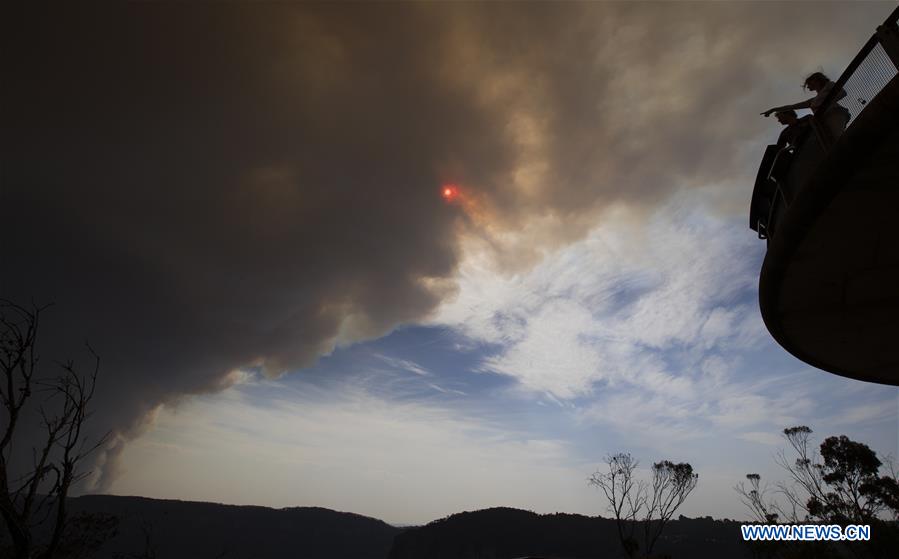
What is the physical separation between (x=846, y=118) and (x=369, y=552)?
227 meters

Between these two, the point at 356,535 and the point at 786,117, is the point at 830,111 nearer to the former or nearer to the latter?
the point at 786,117

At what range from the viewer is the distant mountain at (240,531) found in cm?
13900

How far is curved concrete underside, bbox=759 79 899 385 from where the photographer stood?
637 centimetres

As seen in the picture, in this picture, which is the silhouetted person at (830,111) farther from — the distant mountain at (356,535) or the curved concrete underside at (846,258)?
the distant mountain at (356,535)

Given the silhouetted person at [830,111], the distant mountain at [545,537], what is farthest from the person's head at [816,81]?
the distant mountain at [545,537]

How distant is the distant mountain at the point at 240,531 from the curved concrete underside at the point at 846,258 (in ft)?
516

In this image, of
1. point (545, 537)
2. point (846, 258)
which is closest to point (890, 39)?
point (846, 258)

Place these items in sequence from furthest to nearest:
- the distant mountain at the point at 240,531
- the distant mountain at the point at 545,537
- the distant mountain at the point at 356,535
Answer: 1. the distant mountain at the point at 240,531
2. the distant mountain at the point at 356,535
3. the distant mountain at the point at 545,537

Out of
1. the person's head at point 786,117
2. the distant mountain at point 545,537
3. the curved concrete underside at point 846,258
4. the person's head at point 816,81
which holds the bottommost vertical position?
the distant mountain at point 545,537

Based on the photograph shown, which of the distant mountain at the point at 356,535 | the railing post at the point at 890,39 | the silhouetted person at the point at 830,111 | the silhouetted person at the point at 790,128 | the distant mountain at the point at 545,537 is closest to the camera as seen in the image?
the railing post at the point at 890,39

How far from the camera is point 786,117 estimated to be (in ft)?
26.7

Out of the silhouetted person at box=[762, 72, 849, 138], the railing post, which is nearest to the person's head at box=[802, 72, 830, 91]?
the silhouetted person at box=[762, 72, 849, 138]

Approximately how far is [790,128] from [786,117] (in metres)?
0.30

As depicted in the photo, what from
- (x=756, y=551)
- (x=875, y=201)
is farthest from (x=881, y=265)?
(x=756, y=551)
